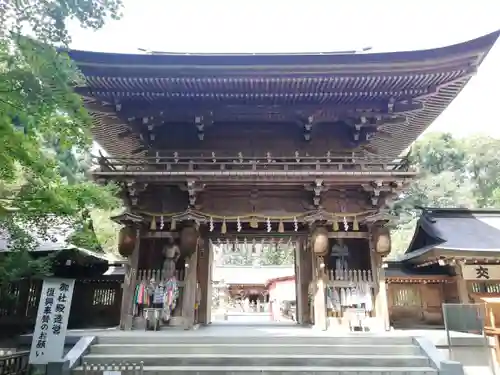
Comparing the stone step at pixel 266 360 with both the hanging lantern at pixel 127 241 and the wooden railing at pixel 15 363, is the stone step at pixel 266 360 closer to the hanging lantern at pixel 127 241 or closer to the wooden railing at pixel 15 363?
the wooden railing at pixel 15 363

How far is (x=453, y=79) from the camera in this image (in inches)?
341

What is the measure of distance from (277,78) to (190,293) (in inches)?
213

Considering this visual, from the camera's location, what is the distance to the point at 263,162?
9188 mm

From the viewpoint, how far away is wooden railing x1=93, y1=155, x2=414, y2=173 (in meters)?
8.96

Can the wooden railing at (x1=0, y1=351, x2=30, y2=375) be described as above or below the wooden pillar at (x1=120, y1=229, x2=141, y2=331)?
below

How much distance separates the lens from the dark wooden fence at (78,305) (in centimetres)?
952

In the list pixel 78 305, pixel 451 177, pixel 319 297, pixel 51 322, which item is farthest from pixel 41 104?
pixel 451 177

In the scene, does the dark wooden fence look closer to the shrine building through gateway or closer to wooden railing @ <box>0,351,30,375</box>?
the shrine building through gateway

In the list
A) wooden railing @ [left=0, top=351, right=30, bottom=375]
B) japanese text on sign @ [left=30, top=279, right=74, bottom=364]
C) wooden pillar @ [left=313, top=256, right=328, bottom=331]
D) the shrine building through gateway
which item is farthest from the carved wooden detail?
wooden railing @ [left=0, top=351, right=30, bottom=375]

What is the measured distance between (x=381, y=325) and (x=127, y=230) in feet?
20.9

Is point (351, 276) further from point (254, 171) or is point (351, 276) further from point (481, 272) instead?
point (481, 272)

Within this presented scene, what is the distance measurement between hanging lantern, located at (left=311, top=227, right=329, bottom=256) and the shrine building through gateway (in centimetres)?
3

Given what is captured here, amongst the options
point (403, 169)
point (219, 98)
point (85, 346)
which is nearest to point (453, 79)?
point (403, 169)

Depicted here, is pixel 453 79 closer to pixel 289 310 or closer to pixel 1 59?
pixel 1 59
